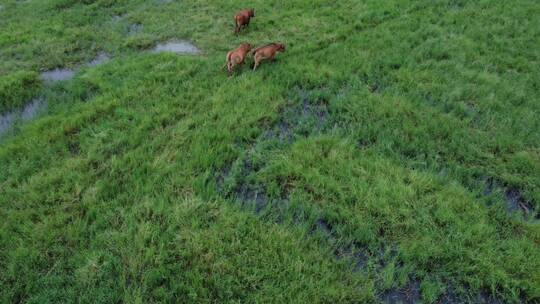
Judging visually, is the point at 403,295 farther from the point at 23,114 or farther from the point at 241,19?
the point at 241,19

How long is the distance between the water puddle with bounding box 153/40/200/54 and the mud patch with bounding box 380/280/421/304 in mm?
7242

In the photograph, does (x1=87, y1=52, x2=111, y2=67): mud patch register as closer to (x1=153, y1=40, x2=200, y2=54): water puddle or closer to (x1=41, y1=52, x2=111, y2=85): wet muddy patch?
(x1=41, y1=52, x2=111, y2=85): wet muddy patch

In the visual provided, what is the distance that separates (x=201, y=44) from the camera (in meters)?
9.10

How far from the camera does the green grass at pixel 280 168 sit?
3.94 meters

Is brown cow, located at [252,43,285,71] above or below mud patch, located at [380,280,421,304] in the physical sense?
above

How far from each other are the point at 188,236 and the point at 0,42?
8.80m

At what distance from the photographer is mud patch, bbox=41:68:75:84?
7780 mm

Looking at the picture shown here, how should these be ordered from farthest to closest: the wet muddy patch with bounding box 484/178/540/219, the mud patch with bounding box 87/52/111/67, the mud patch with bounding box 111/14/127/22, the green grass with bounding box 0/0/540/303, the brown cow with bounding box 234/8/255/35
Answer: the mud patch with bounding box 111/14/127/22, the brown cow with bounding box 234/8/255/35, the mud patch with bounding box 87/52/111/67, the wet muddy patch with bounding box 484/178/540/219, the green grass with bounding box 0/0/540/303

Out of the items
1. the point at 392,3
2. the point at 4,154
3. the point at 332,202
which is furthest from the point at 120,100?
the point at 392,3

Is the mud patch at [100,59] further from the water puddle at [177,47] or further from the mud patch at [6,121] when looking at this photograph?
the mud patch at [6,121]

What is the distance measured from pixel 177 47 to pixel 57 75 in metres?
2.93

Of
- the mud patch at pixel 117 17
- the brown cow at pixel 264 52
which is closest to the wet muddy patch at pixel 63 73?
the mud patch at pixel 117 17

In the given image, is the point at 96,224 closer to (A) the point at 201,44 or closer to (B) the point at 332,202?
(B) the point at 332,202

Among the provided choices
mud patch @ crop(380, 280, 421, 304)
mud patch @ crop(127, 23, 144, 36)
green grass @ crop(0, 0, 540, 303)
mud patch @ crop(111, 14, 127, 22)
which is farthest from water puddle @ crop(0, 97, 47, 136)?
mud patch @ crop(380, 280, 421, 304)
